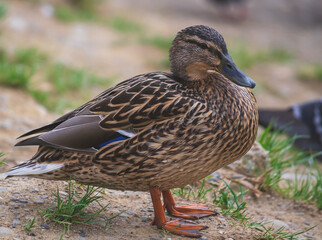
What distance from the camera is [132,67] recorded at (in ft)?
26.5

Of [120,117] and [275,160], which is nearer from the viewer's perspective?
[120,117]

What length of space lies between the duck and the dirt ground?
0.83 ft

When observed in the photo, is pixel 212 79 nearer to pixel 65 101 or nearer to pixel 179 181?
pixel 179 181

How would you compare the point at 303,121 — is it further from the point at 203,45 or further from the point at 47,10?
the point at 47,10

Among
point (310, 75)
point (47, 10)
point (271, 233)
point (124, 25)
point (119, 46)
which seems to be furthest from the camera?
point (124, 25)

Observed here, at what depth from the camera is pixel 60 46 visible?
805 centimetres

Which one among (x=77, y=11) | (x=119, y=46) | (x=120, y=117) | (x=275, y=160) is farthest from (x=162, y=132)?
(x=77, y=11)

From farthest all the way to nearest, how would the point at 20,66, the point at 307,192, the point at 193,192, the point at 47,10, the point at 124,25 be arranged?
1. the point at 124,25
2. the point at 47,10
3. the point at 20,66
4. the point at 307,192
5. the point at 193,192

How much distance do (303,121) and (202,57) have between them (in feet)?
10.7

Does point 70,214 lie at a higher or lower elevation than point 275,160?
lower

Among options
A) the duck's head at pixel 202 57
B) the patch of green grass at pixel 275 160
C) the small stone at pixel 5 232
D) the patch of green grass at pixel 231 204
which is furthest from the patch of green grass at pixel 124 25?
the small stone at pixel 5 232

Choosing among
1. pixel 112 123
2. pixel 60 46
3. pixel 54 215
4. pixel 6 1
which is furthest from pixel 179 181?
pixel 6 1

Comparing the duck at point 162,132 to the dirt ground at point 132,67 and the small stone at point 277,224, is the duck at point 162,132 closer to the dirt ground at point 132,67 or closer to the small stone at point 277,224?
the dirt ground at point 132,67

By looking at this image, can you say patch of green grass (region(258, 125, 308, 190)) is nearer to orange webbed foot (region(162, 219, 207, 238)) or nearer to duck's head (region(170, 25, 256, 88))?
orange webbed foot (region(162, 219, 207, 238))
